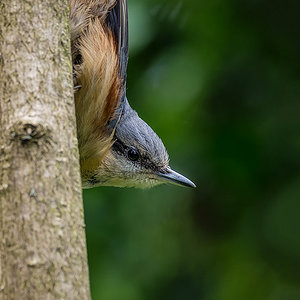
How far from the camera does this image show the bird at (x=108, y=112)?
3.38m

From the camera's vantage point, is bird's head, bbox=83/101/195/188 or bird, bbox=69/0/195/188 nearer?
bird, bbox=69/0/195/188

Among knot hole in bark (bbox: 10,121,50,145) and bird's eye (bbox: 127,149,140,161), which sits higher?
bird's eye (bbox: 127,149,140,161)

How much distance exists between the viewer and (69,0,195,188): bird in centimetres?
338

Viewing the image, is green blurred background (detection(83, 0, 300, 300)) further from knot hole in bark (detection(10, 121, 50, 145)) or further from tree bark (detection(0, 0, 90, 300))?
knot hole in bark (detection(10, 121, 50, 145))

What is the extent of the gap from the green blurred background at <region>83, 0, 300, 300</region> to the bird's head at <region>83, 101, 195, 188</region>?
12 cm

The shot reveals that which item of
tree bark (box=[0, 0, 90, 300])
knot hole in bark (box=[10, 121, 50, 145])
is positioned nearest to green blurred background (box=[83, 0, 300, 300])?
tree bark (box=[0, 0, 90, 300])

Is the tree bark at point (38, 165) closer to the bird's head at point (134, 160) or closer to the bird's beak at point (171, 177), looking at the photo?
the bird's head at point (134, 160)

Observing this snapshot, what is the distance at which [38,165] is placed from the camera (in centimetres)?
188

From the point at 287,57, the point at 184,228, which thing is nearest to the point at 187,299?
the point at 184,228

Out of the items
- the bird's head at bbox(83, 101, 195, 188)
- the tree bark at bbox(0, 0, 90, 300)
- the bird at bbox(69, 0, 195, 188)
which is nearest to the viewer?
the tree bark at bbox(0, 0, 90, 300)

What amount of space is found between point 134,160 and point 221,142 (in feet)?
1.82

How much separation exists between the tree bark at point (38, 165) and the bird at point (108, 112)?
121 cm

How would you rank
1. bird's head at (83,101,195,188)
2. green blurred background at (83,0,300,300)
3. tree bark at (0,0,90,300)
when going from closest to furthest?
tree bark at (0,0,90,300), bird's head at (83,101,195,188), green blurred background at (83,0,300,300)

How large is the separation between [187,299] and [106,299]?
70 centimetres
